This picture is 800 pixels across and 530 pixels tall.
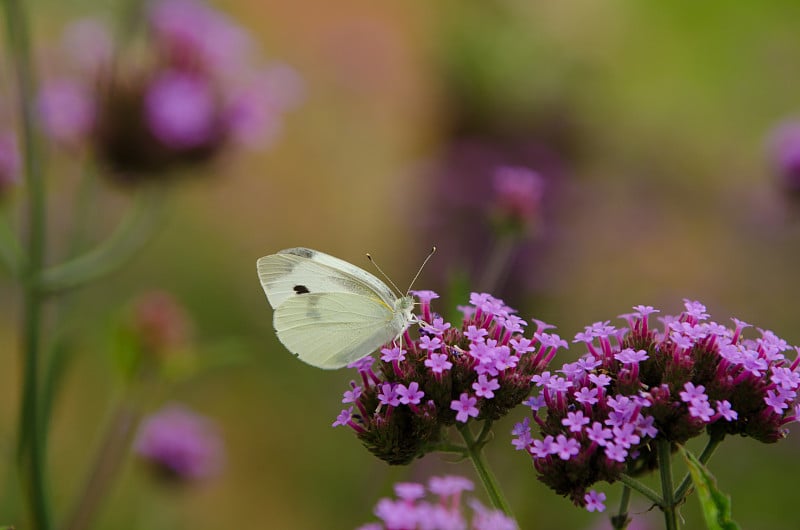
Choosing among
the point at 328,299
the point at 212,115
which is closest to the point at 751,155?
the point at 212,115

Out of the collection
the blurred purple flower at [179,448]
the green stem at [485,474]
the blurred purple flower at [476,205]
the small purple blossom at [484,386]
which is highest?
the small purple blossom at [484,386]

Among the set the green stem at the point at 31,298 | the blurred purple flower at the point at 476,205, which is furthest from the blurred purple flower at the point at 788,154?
the green stem at the point at 31,298

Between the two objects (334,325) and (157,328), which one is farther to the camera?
(157,328)

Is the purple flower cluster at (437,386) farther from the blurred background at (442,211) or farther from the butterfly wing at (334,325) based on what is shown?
the blurred background at (442,211)

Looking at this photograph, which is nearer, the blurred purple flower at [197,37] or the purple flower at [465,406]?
the purple flower at [465,406]

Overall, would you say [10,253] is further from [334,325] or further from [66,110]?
[334,325]

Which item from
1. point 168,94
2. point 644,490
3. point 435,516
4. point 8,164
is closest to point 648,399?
point 644,490
